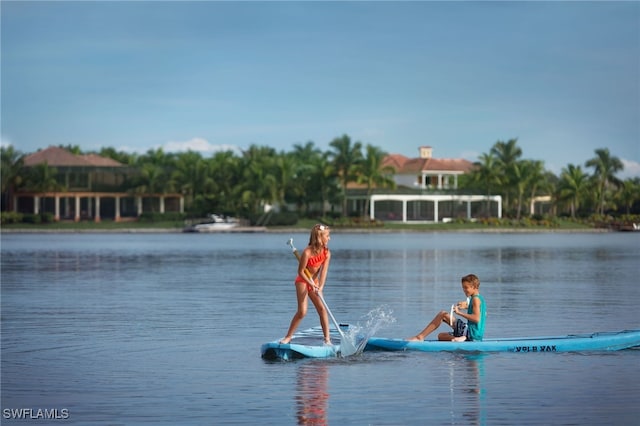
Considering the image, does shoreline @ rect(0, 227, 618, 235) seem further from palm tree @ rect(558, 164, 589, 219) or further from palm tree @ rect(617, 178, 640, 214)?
palm tree @ rect(617, 178, 640, 214)

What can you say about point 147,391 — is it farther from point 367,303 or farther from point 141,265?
point 141,265

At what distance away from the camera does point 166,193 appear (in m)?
120

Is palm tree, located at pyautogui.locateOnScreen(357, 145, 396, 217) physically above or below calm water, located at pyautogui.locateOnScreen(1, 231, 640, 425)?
above

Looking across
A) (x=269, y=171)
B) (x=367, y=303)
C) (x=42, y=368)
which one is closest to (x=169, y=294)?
(x=367, y=303)

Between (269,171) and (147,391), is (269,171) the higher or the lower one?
the higher one

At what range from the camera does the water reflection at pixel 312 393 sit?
45.4ft

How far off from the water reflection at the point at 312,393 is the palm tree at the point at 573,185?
119861 mm

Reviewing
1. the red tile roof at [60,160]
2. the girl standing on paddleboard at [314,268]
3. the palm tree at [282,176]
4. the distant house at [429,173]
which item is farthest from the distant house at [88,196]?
the girl standing on paddleboard at [314,268]

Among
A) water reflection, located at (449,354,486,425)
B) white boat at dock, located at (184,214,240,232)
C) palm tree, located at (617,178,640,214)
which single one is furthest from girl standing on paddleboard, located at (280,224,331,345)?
palm tree, located at (617,178,640,214)

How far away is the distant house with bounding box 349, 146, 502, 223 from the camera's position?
128 meters

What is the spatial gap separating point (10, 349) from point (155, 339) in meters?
2.88

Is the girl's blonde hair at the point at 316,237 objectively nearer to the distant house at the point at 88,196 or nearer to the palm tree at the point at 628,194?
the distant house at the point at 88,196

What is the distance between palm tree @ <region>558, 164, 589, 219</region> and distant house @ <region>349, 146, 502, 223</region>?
9.28 meters

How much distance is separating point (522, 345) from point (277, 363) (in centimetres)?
407
